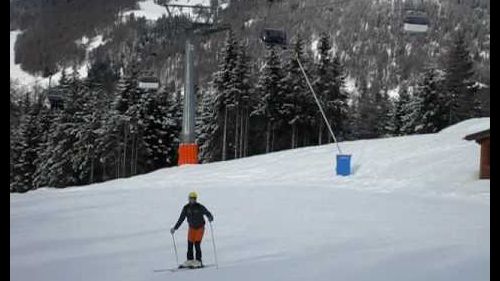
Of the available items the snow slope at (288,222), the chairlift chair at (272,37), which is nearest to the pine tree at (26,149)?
the snow slope at (288,222)

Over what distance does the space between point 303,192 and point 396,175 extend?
4831mm

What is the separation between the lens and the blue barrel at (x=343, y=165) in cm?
2472

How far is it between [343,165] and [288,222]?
389 inches

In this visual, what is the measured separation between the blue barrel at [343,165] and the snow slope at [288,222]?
69cm

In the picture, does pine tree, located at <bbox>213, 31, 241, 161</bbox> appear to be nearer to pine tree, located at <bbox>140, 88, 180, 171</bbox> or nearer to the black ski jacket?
pine tree, located at <bbox>140, 88, 180, 171</bbox>

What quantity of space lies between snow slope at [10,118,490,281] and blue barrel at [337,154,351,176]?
2.28 feet

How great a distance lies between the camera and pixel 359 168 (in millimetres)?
26141

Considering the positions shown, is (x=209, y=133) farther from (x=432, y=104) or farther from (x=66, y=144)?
(x=432, y=104)

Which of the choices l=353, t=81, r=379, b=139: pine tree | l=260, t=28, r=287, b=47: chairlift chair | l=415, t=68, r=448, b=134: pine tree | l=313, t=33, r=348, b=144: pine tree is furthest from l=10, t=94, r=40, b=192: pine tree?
l=260, t=28, r=287, b=47: chairlift chair

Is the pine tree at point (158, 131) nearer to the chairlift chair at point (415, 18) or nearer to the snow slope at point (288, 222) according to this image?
the snow slope at point (288, 222)

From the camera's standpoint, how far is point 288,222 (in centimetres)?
1545

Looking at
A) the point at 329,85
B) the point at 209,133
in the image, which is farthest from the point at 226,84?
the point at 329,85

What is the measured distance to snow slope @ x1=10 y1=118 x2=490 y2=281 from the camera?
33.5 ft
